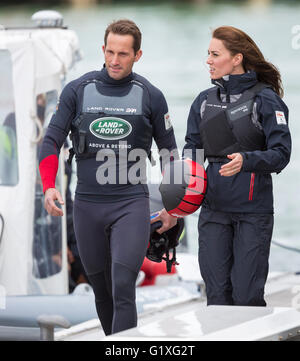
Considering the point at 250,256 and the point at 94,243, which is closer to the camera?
the point at 250,256

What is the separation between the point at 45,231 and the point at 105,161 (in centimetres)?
311

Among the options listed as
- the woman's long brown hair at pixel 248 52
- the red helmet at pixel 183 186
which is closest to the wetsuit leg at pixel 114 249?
the red helmet at pixel 183 186

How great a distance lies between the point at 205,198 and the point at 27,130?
2.96m

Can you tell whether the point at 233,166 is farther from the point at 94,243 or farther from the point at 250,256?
the point at 94,243

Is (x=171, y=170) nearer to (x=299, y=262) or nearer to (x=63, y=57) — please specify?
(x=63, y=57)

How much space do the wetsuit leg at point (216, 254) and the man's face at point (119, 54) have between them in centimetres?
81

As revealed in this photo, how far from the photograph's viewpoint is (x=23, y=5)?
4775cm

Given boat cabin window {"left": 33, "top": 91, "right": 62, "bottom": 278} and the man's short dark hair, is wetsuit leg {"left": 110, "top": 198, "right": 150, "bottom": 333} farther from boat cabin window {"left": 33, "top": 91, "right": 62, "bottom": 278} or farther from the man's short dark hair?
boat cabin window {"left": 33, "top": 91, "right": 62, "bottom": 278}

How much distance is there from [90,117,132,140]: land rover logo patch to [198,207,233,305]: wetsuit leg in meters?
0.56

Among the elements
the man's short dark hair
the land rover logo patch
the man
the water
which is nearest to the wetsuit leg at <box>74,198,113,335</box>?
the man

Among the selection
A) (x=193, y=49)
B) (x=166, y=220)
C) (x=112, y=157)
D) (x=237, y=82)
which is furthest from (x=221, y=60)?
(x=193, y=49)

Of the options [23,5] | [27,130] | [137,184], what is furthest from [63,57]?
[23,5]

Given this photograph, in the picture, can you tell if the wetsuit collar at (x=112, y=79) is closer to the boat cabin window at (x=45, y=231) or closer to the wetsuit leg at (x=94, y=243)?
the wetsuit leg at (x=94, y=243)

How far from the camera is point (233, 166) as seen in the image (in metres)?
4.43
